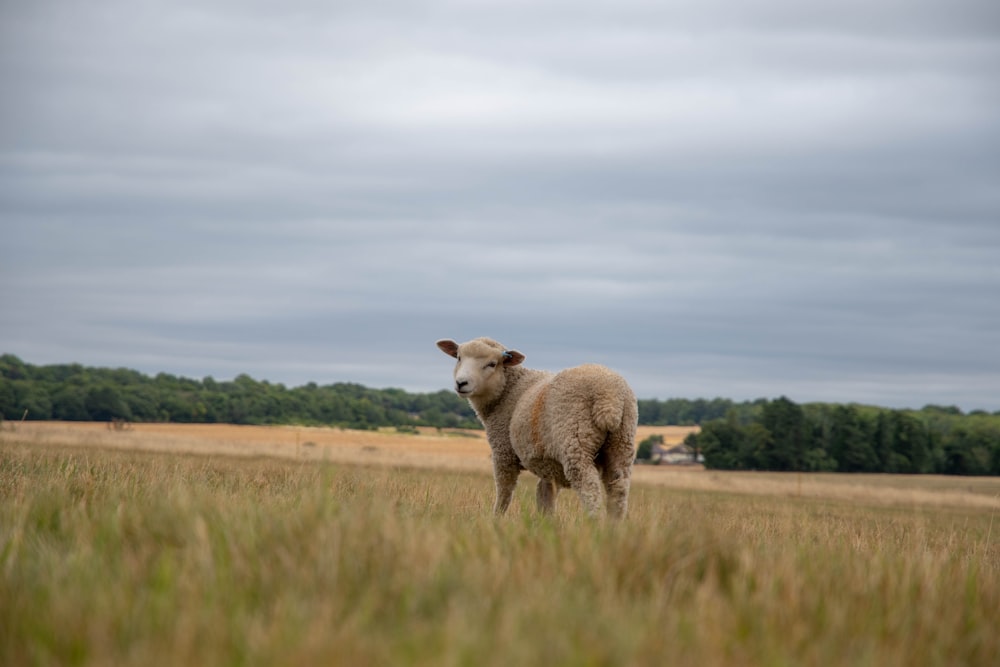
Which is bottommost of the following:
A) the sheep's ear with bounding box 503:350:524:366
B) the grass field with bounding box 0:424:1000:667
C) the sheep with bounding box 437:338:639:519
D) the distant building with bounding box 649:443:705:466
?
the distant building with bounding box 649:443:705:466

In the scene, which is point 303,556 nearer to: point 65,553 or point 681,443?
point 65,553

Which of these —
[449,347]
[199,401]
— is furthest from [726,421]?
[449,347]

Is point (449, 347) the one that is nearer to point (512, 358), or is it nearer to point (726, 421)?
point (512, 358)

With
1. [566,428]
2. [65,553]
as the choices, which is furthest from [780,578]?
[566,428]

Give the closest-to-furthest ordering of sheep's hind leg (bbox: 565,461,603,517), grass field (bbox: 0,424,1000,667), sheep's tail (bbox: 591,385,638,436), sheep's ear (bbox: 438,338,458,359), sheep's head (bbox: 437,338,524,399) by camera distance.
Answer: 1. grass field (bbox: 0,424,1000,667)
2. sheep's hind leg (bbox: 565,461,603,517)
3. sheep's tail (bbox: 591,385,638,436)
4. sheep's head (bbox: 437,338,524,399)
5. sheep's ear (bbox: 438,338,458,359)

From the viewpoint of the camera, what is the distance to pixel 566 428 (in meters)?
10.4

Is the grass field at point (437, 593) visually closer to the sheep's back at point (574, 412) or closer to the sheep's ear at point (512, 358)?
the sheep's back at point (574, 412)

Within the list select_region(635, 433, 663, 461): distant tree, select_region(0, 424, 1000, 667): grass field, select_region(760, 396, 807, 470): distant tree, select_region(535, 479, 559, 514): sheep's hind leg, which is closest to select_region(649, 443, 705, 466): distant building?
select_region(635, 433, 663, 461): distant tree

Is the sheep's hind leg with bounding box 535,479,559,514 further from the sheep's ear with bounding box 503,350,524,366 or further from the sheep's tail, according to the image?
the sheep's ear with bounding box 503,350,524,366

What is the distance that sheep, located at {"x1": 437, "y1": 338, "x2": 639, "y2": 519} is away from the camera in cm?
1038

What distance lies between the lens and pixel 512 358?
11938 mm

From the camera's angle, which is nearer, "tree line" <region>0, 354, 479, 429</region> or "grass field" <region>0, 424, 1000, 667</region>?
"grass field" <region>0, 424, 1000, 667</region>

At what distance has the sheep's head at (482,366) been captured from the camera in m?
11.3

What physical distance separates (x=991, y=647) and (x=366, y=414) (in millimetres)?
89409
